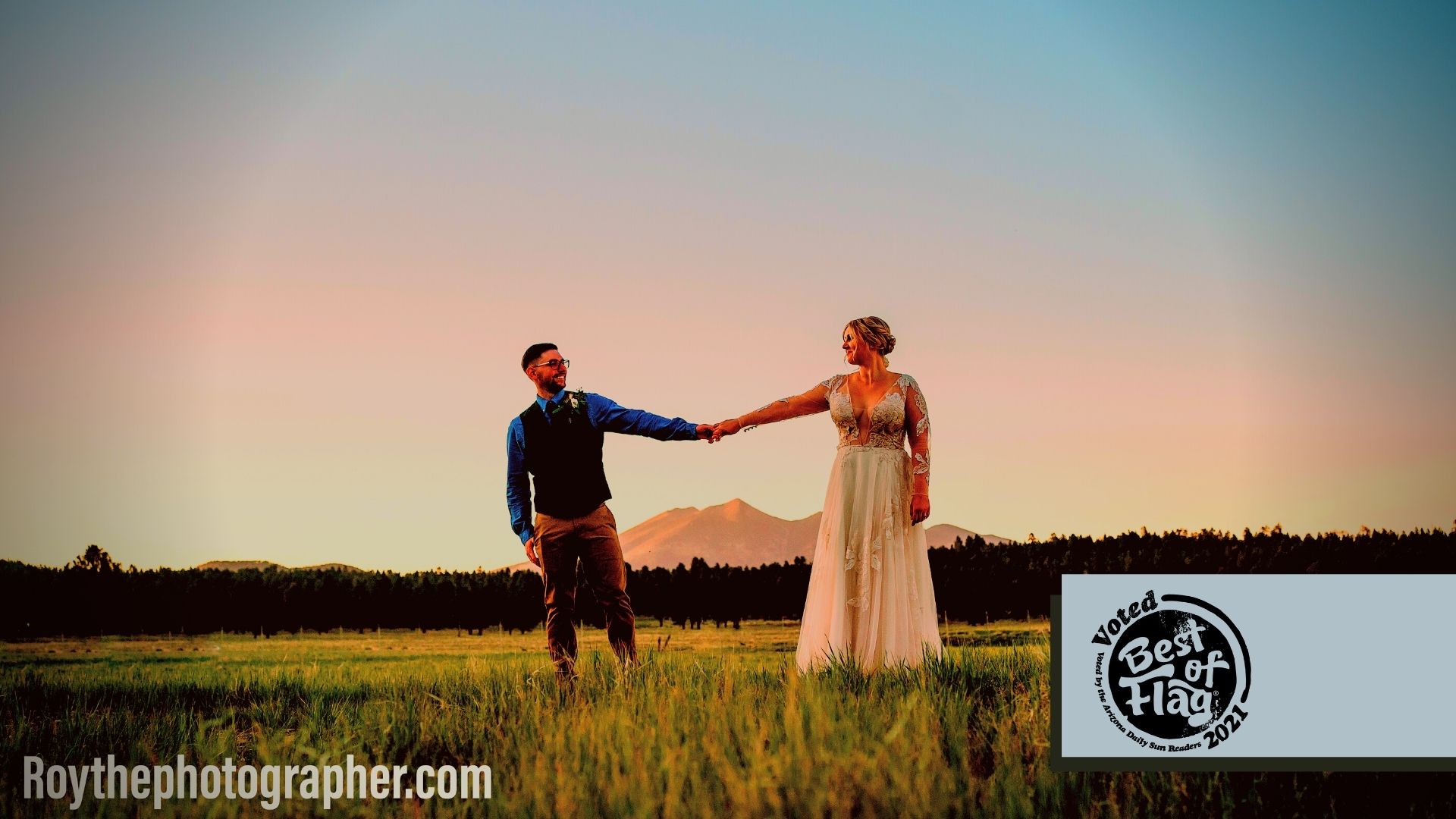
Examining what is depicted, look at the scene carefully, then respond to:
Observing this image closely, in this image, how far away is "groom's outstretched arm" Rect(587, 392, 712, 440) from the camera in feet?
28.7

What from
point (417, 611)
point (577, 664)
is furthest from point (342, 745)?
point (417, 611)

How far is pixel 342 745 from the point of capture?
6102mm

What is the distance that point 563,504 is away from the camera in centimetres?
835

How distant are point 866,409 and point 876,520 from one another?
0.85 meters

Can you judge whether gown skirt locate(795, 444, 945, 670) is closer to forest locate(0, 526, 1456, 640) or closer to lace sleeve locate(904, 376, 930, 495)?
lace sleeve locate(904, 376, 930, 495)

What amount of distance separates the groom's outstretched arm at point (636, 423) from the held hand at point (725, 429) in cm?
6

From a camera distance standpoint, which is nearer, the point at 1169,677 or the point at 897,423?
the point at 1169,677

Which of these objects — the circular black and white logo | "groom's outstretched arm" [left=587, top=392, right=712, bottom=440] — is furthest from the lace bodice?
the circular black and white logo

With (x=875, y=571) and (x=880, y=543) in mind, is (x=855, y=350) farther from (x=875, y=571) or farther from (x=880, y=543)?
(x=875, y=571)

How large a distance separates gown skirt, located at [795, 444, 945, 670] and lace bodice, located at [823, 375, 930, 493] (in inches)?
3.2

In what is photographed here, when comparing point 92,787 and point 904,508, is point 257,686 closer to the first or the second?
point 92,787

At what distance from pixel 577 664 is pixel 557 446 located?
5.48ft

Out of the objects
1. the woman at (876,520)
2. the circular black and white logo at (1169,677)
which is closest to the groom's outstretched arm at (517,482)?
the woman at (876,520)

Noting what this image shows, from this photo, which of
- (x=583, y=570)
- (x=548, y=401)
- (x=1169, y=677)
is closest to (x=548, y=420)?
(x=548, y=401)
